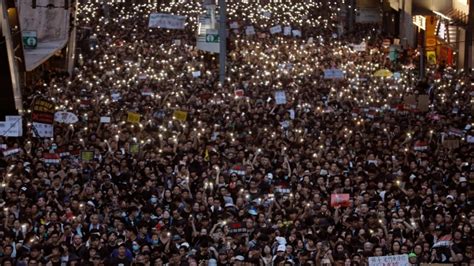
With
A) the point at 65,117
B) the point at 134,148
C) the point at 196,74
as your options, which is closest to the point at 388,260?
the point at 134,148

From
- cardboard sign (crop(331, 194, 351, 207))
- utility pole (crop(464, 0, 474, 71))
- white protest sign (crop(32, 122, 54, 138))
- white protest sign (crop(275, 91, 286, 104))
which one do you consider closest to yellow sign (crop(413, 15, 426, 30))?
utility pole (crop(464, 0, 474, 71))

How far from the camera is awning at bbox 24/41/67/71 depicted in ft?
108

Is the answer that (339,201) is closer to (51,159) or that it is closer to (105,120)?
(51,159)

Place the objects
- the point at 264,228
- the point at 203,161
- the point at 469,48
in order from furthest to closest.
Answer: the point at 469,48, the point at 203,161, the point at 264,228

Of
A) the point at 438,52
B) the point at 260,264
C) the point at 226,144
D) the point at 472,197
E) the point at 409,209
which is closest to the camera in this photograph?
the point at 260,264

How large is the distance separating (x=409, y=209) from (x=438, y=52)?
35.2 meters

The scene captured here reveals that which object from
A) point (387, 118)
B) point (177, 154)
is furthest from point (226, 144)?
point (387, 118)

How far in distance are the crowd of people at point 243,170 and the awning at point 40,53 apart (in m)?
0.79

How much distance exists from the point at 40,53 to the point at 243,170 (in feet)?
56.9

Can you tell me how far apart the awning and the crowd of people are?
79cm

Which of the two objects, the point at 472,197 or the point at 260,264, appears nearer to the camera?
the point at 260,264

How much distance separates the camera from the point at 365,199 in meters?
16.7

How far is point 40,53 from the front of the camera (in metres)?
35.0

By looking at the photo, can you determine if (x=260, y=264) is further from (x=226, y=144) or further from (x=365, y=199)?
(x=226, y=144)
